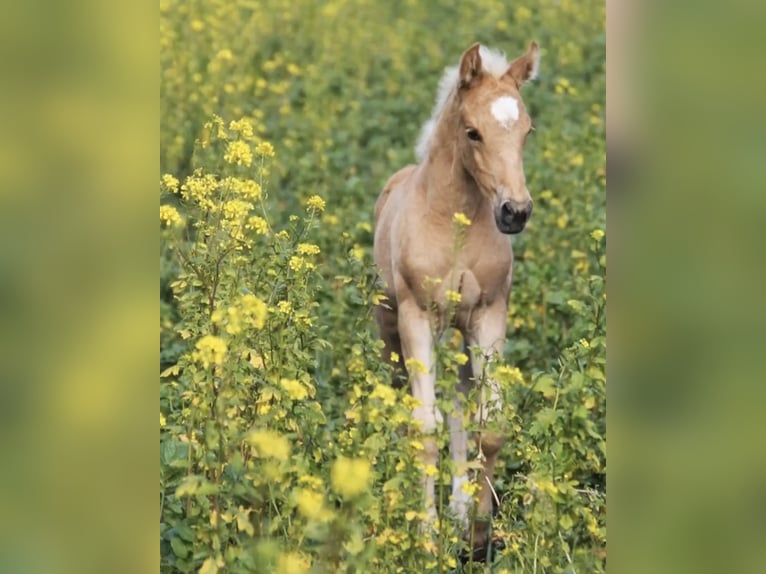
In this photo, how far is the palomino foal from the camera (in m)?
4.24

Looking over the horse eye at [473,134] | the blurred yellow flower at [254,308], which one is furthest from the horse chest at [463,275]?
the blurred yellow flower at [254,308]

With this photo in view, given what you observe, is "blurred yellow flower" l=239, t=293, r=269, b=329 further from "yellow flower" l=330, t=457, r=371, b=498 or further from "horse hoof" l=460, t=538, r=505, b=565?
"horse hoof" l=460, t=538, r=505, b=565

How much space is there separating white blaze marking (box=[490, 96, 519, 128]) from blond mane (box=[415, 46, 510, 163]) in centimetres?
15

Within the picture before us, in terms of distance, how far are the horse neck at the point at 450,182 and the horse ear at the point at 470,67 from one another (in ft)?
0.51

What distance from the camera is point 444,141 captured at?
181 inches

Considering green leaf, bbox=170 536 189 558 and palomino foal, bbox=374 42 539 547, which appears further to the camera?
palomino foal, bbox=374 42 539 547

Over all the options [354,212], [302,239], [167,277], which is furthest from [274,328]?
[354,212]

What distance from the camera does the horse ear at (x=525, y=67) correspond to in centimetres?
439

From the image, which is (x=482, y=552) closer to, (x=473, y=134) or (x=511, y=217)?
(x=511, y=217)

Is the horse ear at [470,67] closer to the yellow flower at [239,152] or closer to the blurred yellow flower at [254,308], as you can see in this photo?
the yellow flower at [239,152]

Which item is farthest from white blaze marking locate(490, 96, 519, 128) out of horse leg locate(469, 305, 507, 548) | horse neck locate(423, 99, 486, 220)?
horse leg locate(469, 305, 507, 548)

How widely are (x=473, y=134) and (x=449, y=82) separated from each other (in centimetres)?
33
